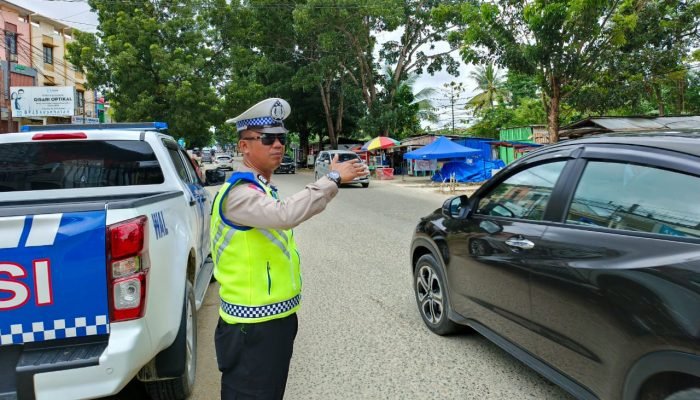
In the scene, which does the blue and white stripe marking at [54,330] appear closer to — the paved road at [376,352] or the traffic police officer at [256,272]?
the traffic police officer at [256,272]

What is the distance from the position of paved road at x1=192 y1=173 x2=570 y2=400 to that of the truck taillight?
3.80ft

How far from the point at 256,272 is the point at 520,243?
Result: 5.37ft

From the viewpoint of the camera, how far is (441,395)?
2965 mm

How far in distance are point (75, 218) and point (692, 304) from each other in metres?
2.52

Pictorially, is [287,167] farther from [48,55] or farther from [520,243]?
[520,243]

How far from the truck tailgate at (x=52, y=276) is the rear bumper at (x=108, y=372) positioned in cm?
13

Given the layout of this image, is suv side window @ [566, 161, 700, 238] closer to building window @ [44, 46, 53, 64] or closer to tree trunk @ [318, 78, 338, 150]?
tree trunk @ [318, 78, 338, 150]

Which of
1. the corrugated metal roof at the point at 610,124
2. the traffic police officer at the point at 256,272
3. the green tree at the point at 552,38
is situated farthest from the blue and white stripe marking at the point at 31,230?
the corrugated metal roof at the point at 610,124

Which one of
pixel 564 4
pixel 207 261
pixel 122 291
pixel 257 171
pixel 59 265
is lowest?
pixel 207 261

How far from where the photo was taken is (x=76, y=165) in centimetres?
373

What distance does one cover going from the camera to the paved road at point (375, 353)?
9.99 ft

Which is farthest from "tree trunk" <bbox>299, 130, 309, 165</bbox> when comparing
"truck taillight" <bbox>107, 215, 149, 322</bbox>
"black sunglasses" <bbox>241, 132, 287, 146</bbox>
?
"black sunglasses" <bbox>241, 132, 287, 146</bbox>

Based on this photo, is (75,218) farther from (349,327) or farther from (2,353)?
(349,327)

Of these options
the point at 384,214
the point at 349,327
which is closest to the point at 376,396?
the point at 349,327
